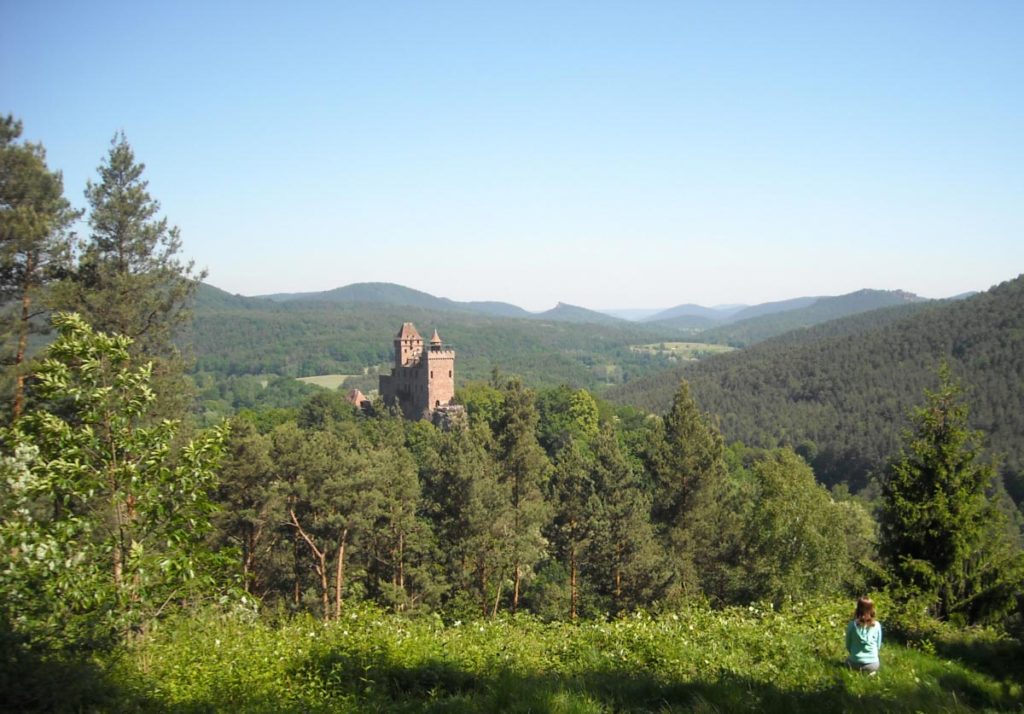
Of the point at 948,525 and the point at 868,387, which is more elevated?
the point at 948,525

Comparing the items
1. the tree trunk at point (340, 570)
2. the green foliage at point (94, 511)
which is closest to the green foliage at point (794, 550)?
the tree trunk at point (340, 570)

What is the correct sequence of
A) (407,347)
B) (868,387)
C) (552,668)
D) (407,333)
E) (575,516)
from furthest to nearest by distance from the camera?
(868,387), (407,333), (407,347), (575,516), (552,668)

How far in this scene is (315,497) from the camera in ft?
79.5

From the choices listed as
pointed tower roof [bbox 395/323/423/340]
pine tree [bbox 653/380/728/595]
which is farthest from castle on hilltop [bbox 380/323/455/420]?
pine tree [bbox 653/380/728/595]

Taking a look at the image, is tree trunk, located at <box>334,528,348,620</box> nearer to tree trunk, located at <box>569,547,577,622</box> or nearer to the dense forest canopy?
the dense forest canopy

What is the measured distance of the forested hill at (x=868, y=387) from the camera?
10156 centimetres

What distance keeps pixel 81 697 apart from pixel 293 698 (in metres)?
1.91

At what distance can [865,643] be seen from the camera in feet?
24.2

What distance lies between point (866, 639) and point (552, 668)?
3.60 m

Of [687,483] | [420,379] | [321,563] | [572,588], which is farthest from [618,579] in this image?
[420,379]

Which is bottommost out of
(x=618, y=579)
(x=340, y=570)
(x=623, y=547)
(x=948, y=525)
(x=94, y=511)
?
(x=618, y=579)

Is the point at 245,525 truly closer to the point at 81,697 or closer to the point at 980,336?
the point at 81,697

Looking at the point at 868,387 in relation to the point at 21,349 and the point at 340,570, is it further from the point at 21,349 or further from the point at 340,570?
the point at 21,349

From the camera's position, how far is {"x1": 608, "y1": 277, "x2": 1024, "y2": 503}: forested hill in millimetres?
101562
